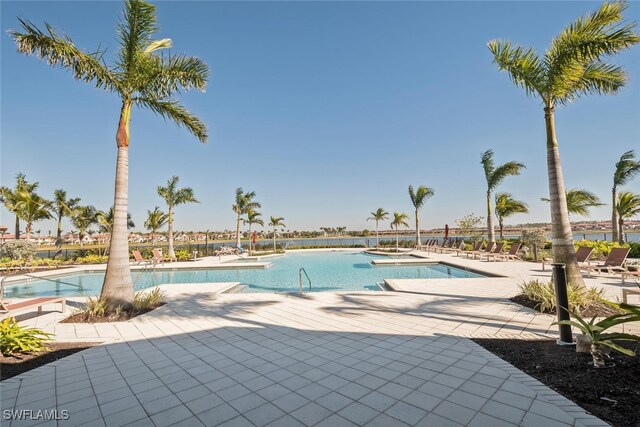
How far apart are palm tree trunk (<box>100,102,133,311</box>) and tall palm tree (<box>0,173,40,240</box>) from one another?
20613 mm

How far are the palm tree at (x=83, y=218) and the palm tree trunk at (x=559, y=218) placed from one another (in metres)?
31.3

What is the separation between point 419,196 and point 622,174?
13.8m

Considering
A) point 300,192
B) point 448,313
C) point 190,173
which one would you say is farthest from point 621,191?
point 190,173

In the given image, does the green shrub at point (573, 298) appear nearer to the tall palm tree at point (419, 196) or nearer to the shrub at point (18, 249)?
the tall palm tree at point (419, 196)

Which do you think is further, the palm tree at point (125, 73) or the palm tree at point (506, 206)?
the palm tree at point (506, 206)

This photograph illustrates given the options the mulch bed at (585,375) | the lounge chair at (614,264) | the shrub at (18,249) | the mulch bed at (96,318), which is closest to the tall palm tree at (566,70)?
the mulch bed at (585,375)

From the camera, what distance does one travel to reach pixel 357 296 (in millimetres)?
7691

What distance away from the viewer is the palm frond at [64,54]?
17.8ft

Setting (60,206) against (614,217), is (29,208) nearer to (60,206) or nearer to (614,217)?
(60,206)

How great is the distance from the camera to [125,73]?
642 centimetres

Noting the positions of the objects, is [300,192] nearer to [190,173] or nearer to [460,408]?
[190,173]

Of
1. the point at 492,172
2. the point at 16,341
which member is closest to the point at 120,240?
the point at 16,341

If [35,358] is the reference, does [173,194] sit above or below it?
above

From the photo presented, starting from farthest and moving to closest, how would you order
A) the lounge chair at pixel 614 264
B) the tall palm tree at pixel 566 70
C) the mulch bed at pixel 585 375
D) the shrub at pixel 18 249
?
the shrub at pixel 18 249, the lounge chair at pixel 614 264, the tall palm tree at pixel 566 70, the mulch bed at pixel 585 375
